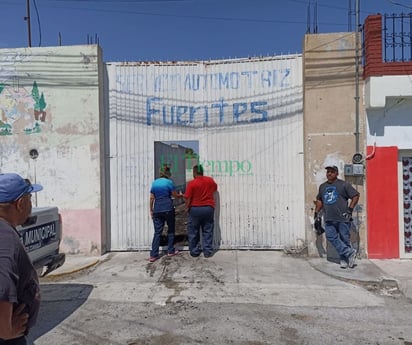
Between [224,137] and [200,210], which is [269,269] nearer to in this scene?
[200,210]

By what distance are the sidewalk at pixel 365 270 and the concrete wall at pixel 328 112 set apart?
1.63 feet

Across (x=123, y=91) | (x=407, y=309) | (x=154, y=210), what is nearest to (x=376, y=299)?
(x=407, y=309)

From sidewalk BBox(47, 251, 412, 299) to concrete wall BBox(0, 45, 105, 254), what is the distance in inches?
22.1

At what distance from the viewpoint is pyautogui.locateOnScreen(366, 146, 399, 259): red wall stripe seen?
7.28 m

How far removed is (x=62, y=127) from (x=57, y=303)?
156 inches

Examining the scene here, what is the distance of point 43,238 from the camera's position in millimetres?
4555

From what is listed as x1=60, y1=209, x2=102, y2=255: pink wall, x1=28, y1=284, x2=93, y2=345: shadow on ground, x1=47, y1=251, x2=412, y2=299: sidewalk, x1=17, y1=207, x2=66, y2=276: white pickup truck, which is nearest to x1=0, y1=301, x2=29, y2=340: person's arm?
x1=17, y1=207, x2=66, y2=276: white pickup truck

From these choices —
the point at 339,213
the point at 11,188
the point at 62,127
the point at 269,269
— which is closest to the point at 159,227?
the point at 269,269

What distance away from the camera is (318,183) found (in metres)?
7.46

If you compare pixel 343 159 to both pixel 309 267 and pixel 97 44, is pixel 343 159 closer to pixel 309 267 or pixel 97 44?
pixel 309 267

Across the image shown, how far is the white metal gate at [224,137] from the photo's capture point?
25.8 feet

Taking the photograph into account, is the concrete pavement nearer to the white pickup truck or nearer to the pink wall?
the pink wall

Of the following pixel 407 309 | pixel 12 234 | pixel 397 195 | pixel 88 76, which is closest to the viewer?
pixel 12 234

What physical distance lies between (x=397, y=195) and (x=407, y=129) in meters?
1.31
